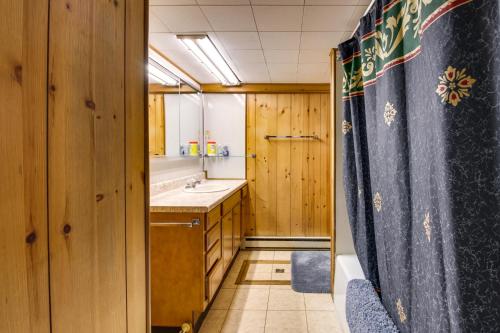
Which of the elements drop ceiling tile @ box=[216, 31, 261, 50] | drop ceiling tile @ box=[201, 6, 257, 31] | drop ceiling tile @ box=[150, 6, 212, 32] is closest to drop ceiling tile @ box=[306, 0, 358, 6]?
drop ceiling tile @ box=[201, 6, 257, 31]

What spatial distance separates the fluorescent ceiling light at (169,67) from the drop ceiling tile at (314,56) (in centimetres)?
124

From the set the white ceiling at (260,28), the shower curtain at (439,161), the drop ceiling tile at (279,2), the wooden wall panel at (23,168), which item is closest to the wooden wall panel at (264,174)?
the white ceiling at (260,28)

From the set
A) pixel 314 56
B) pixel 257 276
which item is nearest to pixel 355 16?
pixel 314 56

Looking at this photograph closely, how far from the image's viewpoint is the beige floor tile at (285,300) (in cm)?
237

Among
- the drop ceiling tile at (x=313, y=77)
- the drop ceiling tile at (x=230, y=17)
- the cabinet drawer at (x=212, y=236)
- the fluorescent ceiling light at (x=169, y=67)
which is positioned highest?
the drop ceiling tile at (x=313, y=77)

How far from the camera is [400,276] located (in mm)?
1113

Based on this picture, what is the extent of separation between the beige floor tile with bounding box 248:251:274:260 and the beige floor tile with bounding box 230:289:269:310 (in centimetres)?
83

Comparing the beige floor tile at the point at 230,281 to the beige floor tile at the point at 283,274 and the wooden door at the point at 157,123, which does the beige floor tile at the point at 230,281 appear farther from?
the wooden door at the point at 157,123

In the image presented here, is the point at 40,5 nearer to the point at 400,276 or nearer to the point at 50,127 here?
the point at 50,127

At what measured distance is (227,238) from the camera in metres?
2.74

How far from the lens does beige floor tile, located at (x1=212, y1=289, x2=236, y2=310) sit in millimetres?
2379

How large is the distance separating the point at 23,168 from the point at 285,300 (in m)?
2.33

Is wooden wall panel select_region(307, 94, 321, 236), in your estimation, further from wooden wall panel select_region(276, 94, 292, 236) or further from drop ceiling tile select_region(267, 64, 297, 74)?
drop ceiling tile select_region(267, 64, 297, 74)

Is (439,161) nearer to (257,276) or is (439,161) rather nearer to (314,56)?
(314,56)
